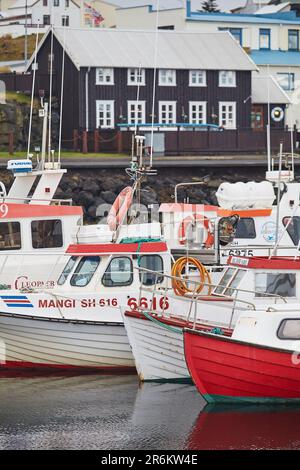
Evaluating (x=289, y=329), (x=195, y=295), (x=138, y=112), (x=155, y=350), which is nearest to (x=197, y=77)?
(x=138, y=112)

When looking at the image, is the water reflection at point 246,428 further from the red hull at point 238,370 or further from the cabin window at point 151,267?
the cabin window at point 151,267

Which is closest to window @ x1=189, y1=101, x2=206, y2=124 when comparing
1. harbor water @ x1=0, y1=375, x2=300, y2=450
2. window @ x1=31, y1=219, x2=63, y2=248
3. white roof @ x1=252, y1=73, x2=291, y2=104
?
white roof @ x1=252, y1=73, x2=291, y2=104

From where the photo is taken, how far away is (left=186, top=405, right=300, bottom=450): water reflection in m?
16.4

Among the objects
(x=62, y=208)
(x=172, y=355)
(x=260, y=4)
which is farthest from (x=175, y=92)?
(x=172, y=355)

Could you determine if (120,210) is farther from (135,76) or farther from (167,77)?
(167,77)

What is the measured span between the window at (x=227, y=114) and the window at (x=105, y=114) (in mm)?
5013

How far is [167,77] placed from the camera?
162 ft

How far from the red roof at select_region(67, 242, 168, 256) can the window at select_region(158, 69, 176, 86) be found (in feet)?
95.9

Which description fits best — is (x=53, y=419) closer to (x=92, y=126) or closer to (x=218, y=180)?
(x=218, y=180)

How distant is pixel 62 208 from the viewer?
2250 cm

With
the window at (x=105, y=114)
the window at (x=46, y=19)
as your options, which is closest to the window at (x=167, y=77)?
the window at (x=105, y=114)

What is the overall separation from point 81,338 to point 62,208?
128 inches

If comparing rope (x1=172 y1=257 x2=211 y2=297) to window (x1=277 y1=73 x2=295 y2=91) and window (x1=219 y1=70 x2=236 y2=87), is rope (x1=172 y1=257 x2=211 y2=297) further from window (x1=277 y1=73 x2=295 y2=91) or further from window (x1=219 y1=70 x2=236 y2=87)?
window (x1=277 y1=73 x2=295 y2=91)

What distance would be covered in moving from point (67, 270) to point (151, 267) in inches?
55.1
